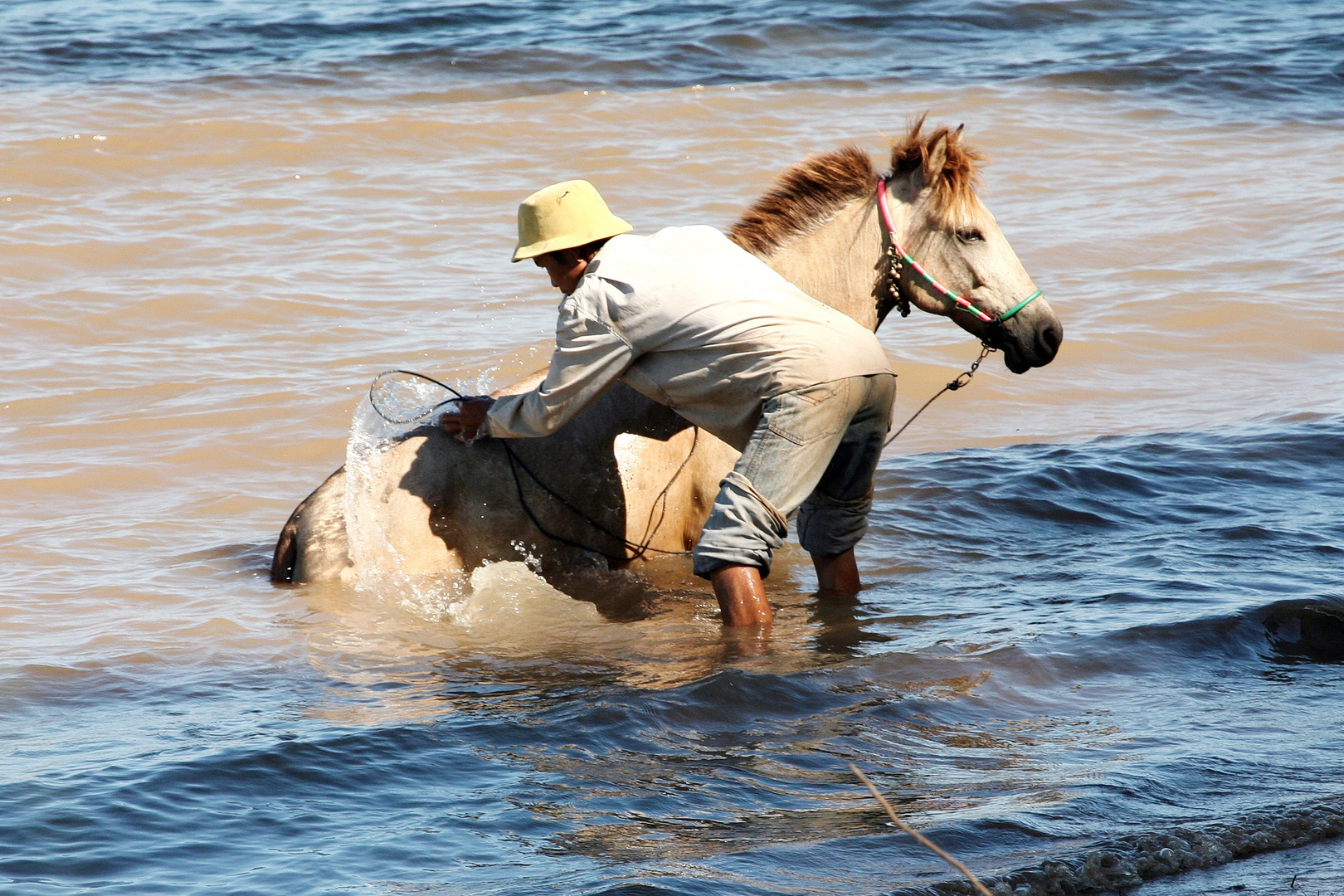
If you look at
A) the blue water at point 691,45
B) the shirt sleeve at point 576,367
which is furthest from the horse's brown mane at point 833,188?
the blue water at point 691,45

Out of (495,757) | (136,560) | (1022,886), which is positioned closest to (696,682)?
(495,757)

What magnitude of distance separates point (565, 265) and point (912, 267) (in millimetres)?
1205

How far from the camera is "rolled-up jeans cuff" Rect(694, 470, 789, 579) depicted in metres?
4.52

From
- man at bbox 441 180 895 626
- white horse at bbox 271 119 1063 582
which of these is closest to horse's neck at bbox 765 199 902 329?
white horse at bbox 271 119 1063 582

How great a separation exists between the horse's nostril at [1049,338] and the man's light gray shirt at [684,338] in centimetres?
72

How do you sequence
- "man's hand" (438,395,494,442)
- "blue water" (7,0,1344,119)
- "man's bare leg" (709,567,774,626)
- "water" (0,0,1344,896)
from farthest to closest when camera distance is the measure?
"blue water" (7,0,1344,119) → "man's hand" (438,395,494,442) → "man's bare leg" (709,567,774,626) → "water" (0,0,1344,896)

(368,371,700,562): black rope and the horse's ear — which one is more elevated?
the horse's ear

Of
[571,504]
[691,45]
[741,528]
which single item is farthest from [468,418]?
[691,45]

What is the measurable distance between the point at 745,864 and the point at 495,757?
0.90 meters

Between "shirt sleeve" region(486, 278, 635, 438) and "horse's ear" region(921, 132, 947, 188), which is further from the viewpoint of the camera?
"horse's ear" region(921, 132, 947, 188)

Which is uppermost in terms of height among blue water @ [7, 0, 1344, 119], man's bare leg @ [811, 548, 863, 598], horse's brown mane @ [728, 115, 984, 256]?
blue water @ [7, 0, 1344, 119]

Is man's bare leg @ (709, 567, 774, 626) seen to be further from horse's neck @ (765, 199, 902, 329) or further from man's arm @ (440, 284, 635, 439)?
horse's neck @ (765, 199, 902, 329)

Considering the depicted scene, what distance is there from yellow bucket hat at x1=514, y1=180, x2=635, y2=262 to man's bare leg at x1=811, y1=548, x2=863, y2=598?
1.46m

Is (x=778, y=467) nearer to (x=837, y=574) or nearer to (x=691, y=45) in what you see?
(x=837, y=574)
